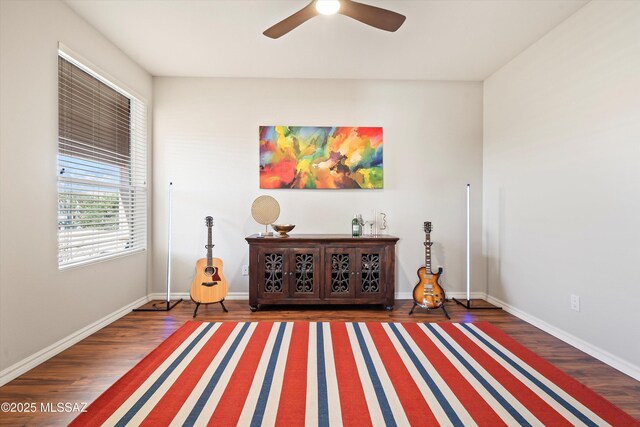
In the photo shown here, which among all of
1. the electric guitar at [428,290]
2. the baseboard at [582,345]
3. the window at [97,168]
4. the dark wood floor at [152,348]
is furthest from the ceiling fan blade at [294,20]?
the baseboard at [582,345]

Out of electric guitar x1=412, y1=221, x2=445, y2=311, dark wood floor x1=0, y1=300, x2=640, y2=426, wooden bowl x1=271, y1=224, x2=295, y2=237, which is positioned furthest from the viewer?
wooden bowl x1=271, y1=224, x2=295, y2=237

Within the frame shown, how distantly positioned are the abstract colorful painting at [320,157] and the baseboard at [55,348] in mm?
1986

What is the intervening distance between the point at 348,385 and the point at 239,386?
63 cm

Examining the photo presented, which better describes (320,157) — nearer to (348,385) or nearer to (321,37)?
(321,37)

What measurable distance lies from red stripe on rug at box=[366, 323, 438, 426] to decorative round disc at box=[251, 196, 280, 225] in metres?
1.66

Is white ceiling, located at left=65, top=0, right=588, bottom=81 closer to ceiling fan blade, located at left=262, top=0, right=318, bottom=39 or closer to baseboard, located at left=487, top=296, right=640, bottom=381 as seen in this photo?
ceiling fan blade, located at left=262, top=0, right=318, bottom=39

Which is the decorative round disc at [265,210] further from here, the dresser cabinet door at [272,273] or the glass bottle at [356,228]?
the glass bottle at [356,228]

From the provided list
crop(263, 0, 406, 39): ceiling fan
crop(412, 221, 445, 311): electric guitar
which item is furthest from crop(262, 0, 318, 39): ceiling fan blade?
crop(412, 221, 445, 311): electric guitar

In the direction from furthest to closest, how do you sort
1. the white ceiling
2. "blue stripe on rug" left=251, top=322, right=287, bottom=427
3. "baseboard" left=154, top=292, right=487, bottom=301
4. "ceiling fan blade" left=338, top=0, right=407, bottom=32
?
1. "baseboard" left=154, top=292, right=487, bottom=301
2. the white ceiling
3. "ceiling fan blade" left=338, top=0, right=407, bottom=32
4. "blue stripe on rug" left=251, top=322, right=287, bottom=427

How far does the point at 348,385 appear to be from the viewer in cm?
181

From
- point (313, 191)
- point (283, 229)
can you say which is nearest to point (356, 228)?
point (313, 191)

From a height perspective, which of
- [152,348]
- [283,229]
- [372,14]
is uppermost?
[372,14]

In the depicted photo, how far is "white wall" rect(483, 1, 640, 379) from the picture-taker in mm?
2070

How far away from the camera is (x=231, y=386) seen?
180 centimetres
